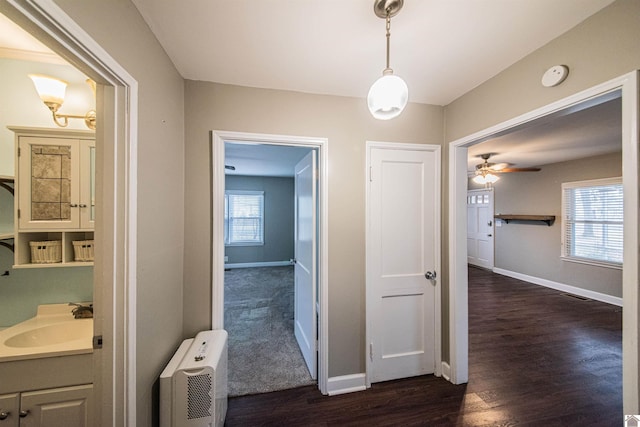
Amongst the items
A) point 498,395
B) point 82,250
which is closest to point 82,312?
point 82,250

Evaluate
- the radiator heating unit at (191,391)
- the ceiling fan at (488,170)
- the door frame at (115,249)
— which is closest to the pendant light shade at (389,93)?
the door frame at (115,249)

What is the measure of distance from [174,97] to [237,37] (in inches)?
23.5

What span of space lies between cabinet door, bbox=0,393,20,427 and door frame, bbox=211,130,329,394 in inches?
34.7

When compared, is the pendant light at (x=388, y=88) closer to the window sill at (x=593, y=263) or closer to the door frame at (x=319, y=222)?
the door frame at (x=319, y=222)

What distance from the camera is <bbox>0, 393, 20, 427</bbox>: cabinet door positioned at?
1016mm

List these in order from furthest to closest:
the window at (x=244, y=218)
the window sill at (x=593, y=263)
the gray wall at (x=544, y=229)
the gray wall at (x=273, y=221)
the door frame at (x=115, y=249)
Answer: the gray wall at (x=273, y=221), the window at (x=244, y=218), the gray wall at (x=544, y=229), the window sill at (x=593, y=263), the door frame at (x=115, y=249)

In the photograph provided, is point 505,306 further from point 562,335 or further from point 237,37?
point 237,37

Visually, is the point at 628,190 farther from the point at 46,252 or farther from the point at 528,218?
the point at 528,218

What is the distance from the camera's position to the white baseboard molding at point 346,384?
6.09 feet

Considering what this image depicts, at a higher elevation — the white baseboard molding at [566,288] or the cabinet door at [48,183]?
the cabinet door at [48,183]

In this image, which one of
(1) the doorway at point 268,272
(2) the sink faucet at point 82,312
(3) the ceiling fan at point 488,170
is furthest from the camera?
(3) the ceiling fan at point 488,170

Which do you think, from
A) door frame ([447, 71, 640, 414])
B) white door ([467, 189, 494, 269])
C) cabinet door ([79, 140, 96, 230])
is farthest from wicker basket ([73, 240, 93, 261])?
white door ([467, 189, 494, 269])

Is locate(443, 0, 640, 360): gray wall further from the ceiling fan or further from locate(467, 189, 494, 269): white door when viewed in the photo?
locate(467, 189, 494, 269): white door

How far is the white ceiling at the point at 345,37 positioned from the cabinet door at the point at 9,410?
1.91 meters
